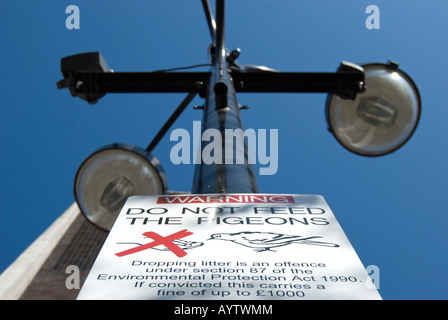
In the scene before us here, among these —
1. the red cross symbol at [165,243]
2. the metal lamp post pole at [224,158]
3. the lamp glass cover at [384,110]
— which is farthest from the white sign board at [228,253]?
the lamp glass cover at [384,110]

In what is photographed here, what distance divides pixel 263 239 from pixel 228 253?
0.16m

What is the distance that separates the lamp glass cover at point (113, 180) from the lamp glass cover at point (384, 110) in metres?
1.66

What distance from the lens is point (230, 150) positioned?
2746mm

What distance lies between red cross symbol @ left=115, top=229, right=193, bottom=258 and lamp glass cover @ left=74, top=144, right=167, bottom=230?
2.42m

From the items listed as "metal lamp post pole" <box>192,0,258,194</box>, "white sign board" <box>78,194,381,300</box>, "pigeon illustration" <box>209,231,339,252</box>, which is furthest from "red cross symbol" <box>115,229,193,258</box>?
"metal lamp post pole" <box>192,0,258,194</box>

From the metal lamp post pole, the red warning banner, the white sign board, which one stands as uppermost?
the metal lamp post pole

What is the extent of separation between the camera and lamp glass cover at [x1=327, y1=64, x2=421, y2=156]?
14.6 feet

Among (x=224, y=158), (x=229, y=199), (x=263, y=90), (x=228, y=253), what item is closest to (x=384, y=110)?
(x=263, y=90)

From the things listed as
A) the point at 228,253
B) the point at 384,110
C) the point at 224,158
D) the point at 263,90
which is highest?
the point at 263,90

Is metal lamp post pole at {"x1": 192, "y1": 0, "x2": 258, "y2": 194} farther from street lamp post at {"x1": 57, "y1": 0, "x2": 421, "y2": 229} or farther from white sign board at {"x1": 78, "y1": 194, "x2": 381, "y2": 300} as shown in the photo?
street lamp post at {"x1": 57, "y1": 0, "x2": 421, "y2": 229}

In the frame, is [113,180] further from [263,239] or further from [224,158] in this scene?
[263,239]

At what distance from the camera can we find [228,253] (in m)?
1.71

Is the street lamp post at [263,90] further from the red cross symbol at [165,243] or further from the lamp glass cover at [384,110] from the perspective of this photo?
the red cross symbol at [165,243]
